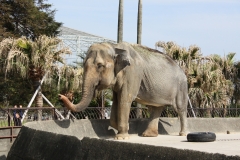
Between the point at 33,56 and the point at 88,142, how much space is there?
15.3 metres

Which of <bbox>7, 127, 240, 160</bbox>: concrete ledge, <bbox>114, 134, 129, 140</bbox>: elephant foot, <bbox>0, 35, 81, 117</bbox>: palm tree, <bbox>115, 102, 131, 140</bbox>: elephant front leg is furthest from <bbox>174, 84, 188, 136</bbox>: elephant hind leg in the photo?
<bbox>0, 35, 81, 117</bbox>: palm tree

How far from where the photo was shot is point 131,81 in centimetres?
1372

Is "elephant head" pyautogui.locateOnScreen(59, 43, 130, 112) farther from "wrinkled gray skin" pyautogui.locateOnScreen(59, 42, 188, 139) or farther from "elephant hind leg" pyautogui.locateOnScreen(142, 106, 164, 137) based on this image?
"elephant hind leg" pyautogui.locateOnScreen(142, 106, 164, 137)

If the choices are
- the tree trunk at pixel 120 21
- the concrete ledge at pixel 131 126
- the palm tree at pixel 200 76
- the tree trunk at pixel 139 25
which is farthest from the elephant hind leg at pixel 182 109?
the palm tree at pixel 200 76

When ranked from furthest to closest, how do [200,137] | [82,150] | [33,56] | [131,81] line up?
[33,56]
[131,81]
[200,137]
[82,150]

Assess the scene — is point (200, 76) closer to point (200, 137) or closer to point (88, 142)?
point (200, 137)

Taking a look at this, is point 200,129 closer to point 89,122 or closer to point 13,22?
point 89,122

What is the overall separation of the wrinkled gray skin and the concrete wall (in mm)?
643

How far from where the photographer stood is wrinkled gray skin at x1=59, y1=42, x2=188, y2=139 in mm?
13180

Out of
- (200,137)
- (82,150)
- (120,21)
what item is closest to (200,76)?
(120,21)

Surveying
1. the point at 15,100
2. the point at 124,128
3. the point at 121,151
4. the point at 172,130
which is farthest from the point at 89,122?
the point at 15,100

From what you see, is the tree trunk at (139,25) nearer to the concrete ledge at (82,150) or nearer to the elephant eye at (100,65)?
the elephant eye at (100,65)

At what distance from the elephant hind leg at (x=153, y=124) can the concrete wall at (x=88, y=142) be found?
414 millimetres

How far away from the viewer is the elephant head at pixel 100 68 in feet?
43.0
